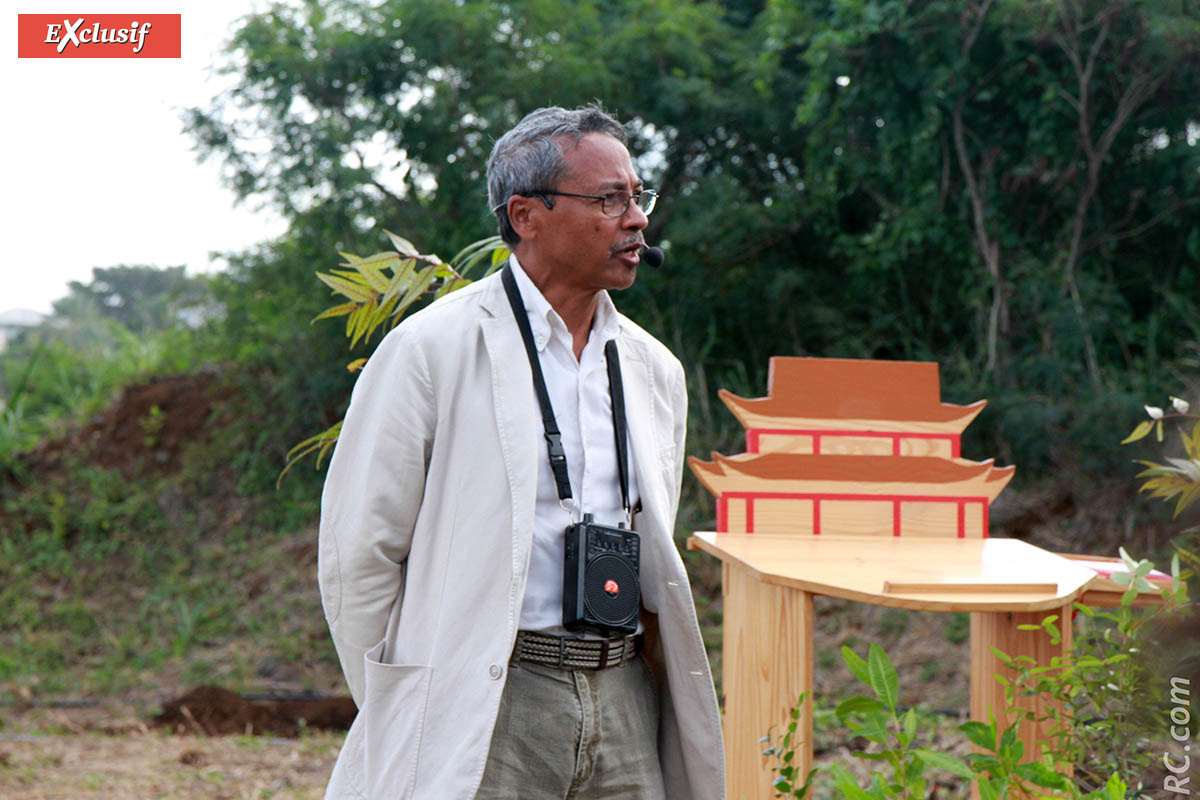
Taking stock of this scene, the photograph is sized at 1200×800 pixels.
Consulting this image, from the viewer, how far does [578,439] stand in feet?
6.85

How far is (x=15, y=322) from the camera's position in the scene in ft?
47.6

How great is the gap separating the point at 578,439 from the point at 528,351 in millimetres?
169

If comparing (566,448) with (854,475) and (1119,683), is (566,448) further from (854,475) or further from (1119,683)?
(854,475)

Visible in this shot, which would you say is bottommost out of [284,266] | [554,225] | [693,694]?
[693,694]

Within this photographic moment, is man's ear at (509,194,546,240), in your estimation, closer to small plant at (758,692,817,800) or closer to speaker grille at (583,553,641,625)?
speaker grille at (583,553,641,625)

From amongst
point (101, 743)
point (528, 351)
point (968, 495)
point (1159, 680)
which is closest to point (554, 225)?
point (528, 351)

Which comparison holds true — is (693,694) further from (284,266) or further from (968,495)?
(284,266)

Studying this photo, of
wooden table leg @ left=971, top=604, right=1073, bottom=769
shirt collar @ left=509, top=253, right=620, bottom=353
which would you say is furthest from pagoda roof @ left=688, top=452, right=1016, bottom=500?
shirt collar @ left=509, top=253, right=620, bottom=353

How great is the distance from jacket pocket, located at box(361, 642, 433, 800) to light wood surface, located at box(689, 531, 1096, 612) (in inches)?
31.5

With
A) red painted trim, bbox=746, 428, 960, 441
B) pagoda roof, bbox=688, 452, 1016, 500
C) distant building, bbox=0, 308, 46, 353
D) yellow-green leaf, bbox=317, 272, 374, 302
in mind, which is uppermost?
distant building, bbox=0, 308, 46, 353

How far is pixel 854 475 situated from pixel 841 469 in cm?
4

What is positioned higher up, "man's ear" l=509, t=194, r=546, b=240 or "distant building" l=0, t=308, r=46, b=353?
"distant building" l=0, t=308, r=46, b=353

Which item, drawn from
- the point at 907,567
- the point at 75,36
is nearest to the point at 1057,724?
the point at 907,567

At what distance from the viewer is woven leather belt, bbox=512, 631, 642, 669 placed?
6.46ft
